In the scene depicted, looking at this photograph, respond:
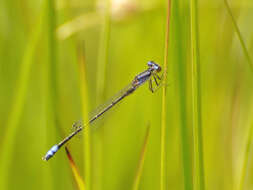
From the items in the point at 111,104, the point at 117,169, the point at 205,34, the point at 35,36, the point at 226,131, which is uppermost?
the point at 35,36

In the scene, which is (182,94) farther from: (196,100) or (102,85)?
(102,85)

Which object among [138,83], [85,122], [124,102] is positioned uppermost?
[85,122]

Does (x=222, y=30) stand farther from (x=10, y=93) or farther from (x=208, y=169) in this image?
(x=10, y=93)

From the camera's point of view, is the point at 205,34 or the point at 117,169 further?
the point at 205,34

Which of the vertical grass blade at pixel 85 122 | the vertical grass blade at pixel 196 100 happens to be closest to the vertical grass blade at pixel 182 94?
the vertical grass blade at pixel 196 100

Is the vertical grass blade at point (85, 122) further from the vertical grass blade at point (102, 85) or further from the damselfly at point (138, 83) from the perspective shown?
the damselfly at point (138, 83)

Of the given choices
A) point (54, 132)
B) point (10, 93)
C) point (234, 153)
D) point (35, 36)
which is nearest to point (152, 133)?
point (234, 153)

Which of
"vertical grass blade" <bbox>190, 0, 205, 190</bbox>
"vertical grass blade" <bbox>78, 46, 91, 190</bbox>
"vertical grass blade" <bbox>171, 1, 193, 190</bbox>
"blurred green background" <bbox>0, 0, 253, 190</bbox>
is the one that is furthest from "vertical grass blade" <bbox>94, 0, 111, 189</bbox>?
"vertical grass blade" <bbox>190, 0, 205, 190</bbox>

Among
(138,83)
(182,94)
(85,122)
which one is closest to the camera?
(182,94)

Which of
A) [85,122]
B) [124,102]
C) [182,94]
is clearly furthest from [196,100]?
[124,102]
